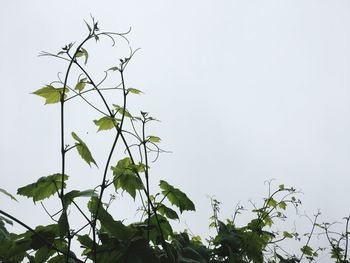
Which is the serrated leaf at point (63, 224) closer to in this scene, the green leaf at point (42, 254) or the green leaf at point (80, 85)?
the green leaf at point (42, 254)

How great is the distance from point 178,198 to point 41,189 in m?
0.84

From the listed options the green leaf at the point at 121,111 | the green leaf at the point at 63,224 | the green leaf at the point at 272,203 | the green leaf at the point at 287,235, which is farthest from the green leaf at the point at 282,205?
the green leaf at the point at 63,224

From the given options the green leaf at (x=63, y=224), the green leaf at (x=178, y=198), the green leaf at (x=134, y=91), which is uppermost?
the green leaf at (x=134, y=91)

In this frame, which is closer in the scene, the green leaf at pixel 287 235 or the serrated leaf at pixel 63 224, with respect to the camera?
the serrated leaf at pixel 63 224

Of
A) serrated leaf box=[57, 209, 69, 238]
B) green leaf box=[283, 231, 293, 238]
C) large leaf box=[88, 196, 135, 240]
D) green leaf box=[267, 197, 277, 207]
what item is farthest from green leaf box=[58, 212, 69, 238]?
green leaf box=[283, 231, 293, 238]

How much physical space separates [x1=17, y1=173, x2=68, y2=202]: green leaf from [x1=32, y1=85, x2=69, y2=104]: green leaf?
43 cm

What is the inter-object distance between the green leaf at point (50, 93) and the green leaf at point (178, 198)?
878 mm

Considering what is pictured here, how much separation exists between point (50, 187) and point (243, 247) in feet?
4.76

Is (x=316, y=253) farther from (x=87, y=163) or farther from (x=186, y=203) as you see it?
(x=87, y=163)

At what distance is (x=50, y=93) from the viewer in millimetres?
1817

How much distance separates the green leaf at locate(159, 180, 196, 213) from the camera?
211cm

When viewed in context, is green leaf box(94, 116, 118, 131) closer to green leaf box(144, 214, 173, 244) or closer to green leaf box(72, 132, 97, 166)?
green leaf box(72, 132, 97, 166)

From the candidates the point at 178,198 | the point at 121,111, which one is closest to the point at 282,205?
the point at 178,198

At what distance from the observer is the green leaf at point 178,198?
2.11 m
